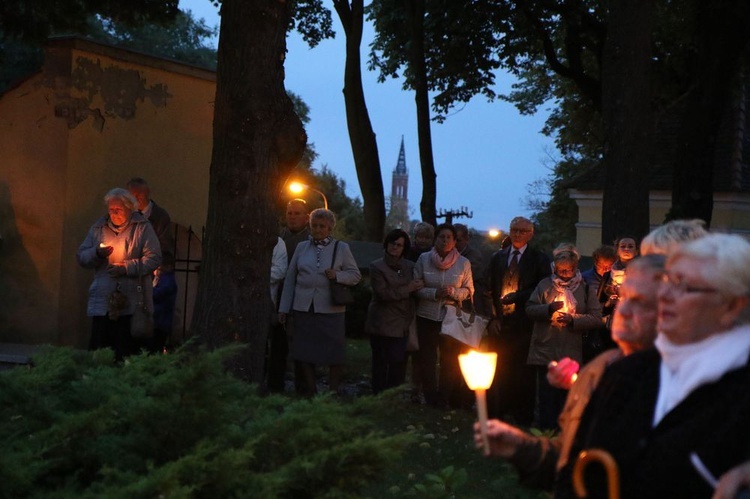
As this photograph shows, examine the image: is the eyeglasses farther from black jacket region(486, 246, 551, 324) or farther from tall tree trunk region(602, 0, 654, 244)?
tall tree trunk region(602, 0, 654, 244)

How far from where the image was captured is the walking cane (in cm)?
337

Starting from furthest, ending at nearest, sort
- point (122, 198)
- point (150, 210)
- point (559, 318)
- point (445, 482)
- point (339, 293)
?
point (339, 293) < point (150, 210) < point (559, 318) < point (122, 198) < point (445, 482)

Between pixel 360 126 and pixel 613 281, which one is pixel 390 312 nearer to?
pixel 613 281

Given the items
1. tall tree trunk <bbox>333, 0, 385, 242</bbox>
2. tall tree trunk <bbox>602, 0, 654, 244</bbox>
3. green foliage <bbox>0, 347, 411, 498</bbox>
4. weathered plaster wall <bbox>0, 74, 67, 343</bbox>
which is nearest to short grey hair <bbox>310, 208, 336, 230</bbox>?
weathered plaster wall <bbox>0, 74, 67, 343</bbox>

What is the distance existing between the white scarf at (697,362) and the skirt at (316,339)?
849 centimetres

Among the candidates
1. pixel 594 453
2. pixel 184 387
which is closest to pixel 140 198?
pixel 184 387

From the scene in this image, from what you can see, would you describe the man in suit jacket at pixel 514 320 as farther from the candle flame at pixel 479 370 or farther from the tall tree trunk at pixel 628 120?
the candle flame at pixel 479 370

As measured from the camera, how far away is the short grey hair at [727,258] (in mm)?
3387

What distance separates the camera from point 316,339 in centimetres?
1184

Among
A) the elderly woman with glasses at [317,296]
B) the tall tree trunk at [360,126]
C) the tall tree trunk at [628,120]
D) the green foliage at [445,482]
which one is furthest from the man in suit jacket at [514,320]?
the tall tree trunk at [360,126]

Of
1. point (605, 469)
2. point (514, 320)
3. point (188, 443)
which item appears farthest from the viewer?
point (514, 320)

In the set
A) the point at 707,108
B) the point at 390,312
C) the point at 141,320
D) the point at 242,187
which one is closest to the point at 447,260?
the point at 390,312

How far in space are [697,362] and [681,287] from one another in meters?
0.23

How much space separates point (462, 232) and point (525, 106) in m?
31.8
